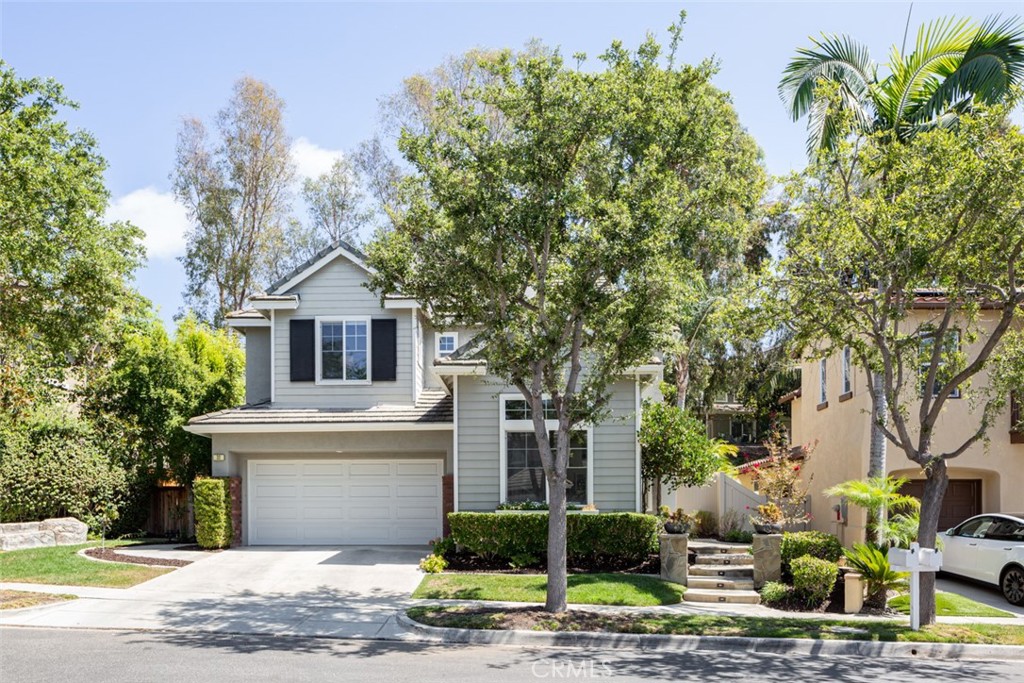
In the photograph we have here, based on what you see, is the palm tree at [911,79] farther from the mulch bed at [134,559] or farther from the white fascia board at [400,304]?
the mulch bed at [134,559]

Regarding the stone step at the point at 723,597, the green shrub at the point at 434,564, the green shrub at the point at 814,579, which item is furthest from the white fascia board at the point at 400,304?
the green shrub at the point at 814,579

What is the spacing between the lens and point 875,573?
49.1 ft

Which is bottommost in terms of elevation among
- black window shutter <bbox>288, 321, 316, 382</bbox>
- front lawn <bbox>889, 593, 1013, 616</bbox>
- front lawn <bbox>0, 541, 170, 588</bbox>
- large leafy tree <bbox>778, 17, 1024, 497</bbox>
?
front lawn <bbox>889, 593, 1013, 616</bbox>

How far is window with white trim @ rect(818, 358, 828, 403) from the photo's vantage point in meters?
24.6

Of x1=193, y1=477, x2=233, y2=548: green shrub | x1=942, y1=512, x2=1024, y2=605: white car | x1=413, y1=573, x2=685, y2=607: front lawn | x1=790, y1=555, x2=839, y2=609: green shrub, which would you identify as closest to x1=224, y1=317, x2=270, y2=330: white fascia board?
x1=193, y1=477, x2=233, y2=548: green shrub

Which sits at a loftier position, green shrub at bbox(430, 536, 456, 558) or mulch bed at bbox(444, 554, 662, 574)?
green shrub at bbox(430, 536, 456, 558)

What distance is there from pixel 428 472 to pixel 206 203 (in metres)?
19.5

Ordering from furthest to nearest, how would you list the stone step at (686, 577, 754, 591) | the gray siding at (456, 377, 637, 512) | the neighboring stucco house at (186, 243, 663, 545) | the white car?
the neighboring stucco house at (186, 243, 663, 545) < the gray siding at (456, 377, 637, 512) < the stone step at (686, 577, 754, 591) < the white car

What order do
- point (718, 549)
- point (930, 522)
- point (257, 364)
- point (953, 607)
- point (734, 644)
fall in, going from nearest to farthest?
1. point (734, 644)
2. point (930, 522)
3. point (953, 607)
4. point (718, 549)
5. point (257, 364)

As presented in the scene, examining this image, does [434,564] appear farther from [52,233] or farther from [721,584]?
[52,233]

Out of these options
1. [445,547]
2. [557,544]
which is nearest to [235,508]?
[445,547]

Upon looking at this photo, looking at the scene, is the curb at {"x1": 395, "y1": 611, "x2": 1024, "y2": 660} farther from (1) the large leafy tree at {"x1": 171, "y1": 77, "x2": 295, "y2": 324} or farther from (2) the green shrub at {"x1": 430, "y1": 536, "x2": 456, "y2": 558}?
(1) the large leafy tree at {"x1": 171, "y1": 77, "x2": 295, "y2": 324}

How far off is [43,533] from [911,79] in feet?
66.0

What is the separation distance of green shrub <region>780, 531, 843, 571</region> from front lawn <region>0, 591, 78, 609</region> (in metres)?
12.0
